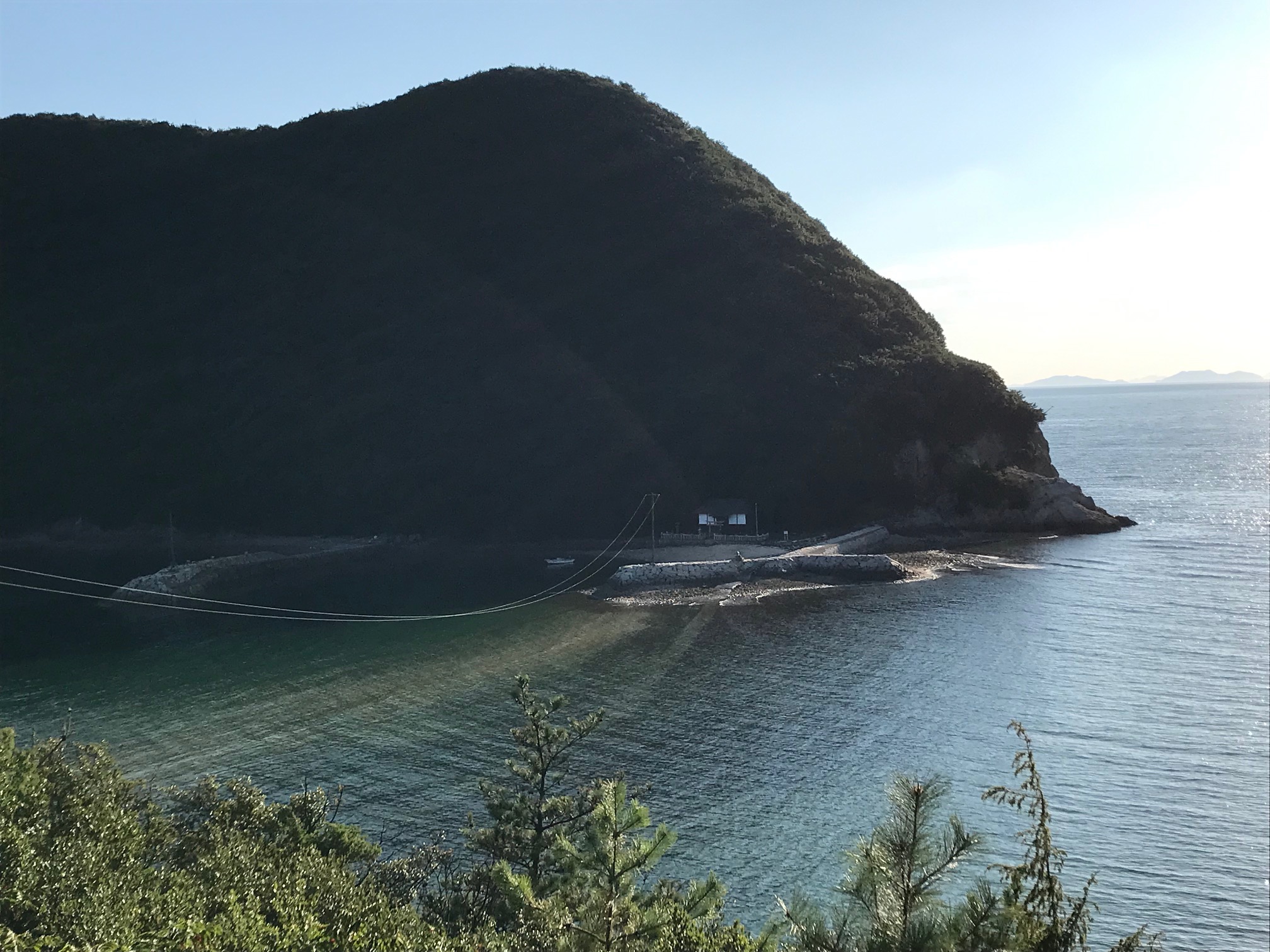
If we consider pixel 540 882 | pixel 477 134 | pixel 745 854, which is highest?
pixel 477 134

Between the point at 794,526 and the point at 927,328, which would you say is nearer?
the point at 794,526

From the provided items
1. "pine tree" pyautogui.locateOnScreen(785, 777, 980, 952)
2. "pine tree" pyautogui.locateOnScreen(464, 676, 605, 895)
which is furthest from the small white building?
"pine tree" pyautogui.locateOnScreen(785, 777, 980, 952)

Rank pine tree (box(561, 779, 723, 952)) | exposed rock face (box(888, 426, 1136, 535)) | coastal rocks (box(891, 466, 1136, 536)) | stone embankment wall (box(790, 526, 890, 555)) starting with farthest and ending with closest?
exposed rock face (box(888, 426, 1136, 535)) < coastal rocks (box(891, 466, 1136, 536)) < stone embankment wall (box(790, 526, 890, 555)) < pine tree (box(561, 779, 723, 952))

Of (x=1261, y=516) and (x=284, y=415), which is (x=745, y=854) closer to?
(x=1261, y=516)

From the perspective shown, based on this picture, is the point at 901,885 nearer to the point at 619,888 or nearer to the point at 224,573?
the point at 619,888

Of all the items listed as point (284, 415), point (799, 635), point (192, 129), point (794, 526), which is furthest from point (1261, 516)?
point (192, 129)

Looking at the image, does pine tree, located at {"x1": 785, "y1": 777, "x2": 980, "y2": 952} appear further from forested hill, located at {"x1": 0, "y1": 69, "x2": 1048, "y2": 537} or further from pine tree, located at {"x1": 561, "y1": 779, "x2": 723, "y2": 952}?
forested hill, located at {"x1": 0, "y1": 69, "x2": 1048, "y2": 537}

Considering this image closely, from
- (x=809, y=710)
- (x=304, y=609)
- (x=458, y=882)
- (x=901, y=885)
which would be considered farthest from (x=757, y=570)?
(x=901, y=885)
